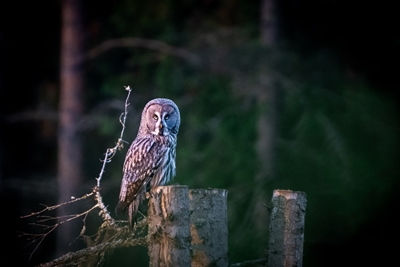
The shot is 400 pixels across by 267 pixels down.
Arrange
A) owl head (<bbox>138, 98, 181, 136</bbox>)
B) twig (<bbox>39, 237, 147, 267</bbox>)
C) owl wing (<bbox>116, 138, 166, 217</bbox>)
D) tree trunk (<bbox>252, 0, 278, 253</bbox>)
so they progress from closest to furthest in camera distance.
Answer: twig (<bbox>39, 237, 147, 267</bbox>) → owl wing (<bbox>116, 138, 166, 217</bbox>) → owl head (<bbox>138, 98, 181, 136</bbox>) → tree trunk (<bbox>252, 0, 278, 253</bbox>)

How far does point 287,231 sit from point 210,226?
34cm

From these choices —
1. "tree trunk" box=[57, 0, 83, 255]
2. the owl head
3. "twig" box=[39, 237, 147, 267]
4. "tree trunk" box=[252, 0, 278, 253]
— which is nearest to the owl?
the owl head

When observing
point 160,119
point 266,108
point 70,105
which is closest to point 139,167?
point 160,119

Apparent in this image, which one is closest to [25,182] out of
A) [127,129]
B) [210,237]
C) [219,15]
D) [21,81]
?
[127,129]

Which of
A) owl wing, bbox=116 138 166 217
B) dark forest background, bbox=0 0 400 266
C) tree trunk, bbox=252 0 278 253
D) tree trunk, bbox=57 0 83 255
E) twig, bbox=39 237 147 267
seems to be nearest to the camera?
twig, bbox=39 237 147 267

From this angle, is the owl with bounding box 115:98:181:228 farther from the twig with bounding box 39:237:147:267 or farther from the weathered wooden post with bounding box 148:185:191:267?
the weathered wooden post with bounding box 148:185:191:267

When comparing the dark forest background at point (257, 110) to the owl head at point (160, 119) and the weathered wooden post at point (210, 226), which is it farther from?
the weathered wooden post at point (210, 226)

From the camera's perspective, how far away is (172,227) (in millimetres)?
2707

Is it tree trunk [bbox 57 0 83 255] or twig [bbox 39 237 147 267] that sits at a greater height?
tree trunk [bbox 57 0 83 255]

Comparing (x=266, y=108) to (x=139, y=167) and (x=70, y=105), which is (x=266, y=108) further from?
(x=139, y=167)

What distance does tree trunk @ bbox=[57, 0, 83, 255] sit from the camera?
8.14 m

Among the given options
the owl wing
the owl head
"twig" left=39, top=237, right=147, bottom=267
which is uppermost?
the owl head

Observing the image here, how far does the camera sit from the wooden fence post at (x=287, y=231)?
2.93 metres

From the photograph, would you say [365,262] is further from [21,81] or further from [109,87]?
[21,81]
